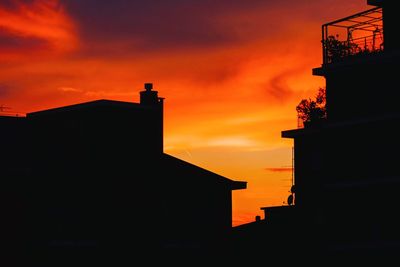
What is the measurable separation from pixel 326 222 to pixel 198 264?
22.0ft

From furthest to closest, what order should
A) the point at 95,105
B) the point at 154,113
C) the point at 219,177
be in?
the point at 219,177, the point at 154,113, the point at 95,105

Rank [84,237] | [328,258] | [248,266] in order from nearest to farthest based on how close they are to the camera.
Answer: [84,237] < [328,258] < [248,266]

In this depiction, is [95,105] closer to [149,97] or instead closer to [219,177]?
[149,97]

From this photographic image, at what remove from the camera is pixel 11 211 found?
37500mm

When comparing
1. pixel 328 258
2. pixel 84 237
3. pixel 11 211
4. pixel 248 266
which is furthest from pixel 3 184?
pixel 328 258

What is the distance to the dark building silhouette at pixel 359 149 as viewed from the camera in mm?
35219

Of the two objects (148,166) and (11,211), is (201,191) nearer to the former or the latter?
(148,166)

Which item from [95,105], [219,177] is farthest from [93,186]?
[219,177]

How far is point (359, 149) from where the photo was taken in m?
37.2

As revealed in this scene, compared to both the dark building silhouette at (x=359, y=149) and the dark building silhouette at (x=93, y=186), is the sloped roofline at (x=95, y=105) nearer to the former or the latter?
the dark building silhouette at (x=93, y=186)

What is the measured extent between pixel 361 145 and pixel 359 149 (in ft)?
0.78

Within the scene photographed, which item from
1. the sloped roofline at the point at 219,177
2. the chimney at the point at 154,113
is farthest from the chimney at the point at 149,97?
the sloped roofline at the point at 219,177

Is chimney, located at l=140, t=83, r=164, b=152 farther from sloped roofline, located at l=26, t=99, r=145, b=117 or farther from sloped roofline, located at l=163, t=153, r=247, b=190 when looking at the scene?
sloped roofline, located at l=163, t=153, r=247, b=190

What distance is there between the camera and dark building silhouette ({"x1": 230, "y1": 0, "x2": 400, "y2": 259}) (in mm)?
35219
